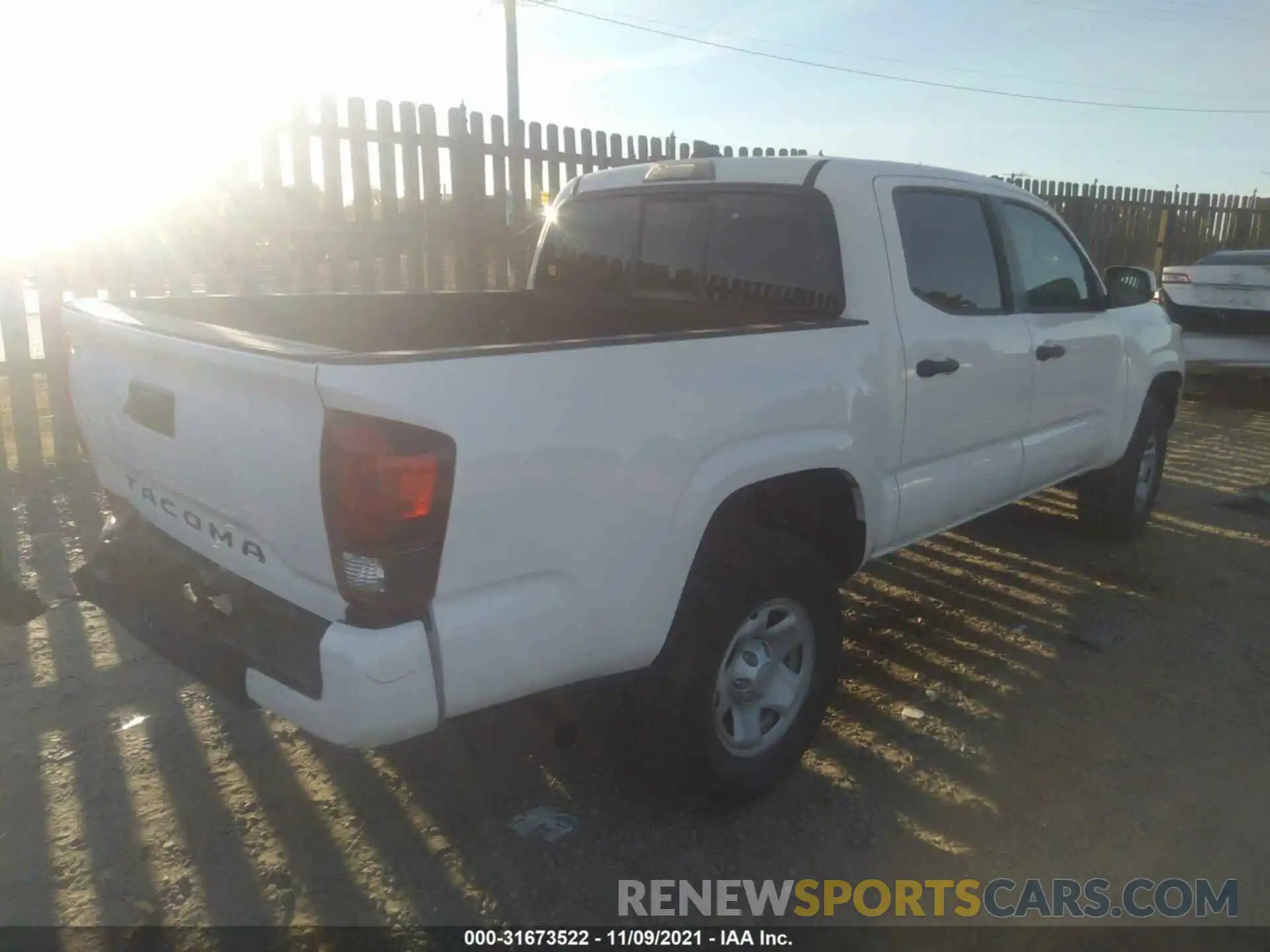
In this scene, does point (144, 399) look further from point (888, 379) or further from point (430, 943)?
point (888, 379)

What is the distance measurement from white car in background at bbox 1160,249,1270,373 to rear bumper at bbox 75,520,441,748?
922 cm

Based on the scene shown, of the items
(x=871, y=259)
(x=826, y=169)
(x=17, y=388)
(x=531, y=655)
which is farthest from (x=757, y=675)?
(x=17, y=388)

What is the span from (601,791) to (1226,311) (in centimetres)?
918

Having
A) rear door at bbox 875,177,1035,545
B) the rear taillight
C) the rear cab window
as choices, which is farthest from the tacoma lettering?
rear door at bbox 875,177,1035,545

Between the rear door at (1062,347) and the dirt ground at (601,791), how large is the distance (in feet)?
2.68

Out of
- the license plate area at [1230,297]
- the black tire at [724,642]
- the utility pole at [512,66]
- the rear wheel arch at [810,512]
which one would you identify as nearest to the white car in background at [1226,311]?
the license plate area at [1230,297]

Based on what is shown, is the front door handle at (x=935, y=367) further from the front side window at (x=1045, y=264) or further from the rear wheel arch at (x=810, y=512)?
the front side window at (x=1045, y=264)

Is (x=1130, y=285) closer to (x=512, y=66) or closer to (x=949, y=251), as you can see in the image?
(x=949, y=251)

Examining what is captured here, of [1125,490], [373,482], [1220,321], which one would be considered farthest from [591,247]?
[1220,321]

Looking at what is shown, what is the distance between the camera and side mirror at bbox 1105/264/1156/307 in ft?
15.4

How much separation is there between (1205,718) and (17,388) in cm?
686

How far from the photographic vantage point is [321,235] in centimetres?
712

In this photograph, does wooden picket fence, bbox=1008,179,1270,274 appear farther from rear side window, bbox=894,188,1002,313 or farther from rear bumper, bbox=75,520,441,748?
rear bumper, bbox=75,520,441,748

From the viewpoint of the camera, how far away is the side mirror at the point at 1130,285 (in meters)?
4.69
